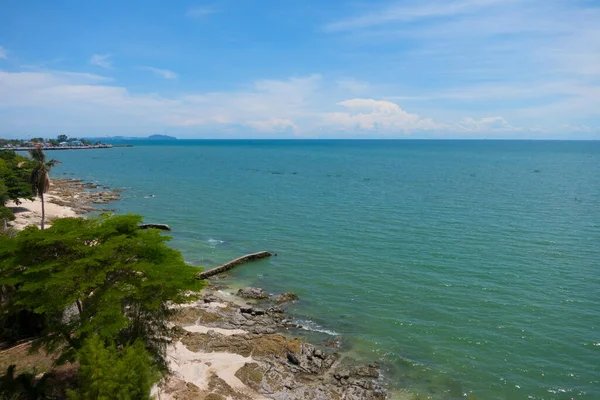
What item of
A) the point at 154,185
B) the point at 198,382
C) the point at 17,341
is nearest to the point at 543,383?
the point at 198,382

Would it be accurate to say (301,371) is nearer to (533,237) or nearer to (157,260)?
(157,260)

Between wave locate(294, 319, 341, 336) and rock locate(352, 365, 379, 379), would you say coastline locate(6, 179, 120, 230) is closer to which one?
wave locate(294, 319, 341, 336)

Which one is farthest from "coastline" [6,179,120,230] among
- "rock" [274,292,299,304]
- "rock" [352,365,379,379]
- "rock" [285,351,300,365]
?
"rock" [352,365,379,379]

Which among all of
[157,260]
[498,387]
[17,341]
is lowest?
[498,387]

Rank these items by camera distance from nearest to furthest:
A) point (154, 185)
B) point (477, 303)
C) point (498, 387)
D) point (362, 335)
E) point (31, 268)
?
point (31, 268), point (498, 387), point (362, 335), point (477, 303), point (154, 185)

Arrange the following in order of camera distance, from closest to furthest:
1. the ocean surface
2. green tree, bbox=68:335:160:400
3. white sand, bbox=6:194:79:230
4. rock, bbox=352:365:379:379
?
green tree, bbox=68:335:160:400, rock, bbox=352:365:379:379, the ocean surface, white sand, bbox=6:194:79:230

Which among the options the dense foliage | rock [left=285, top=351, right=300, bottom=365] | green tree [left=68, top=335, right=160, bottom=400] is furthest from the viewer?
the dense foliage

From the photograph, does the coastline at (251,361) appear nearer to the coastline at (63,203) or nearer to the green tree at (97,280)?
the green tree at (97,280)
